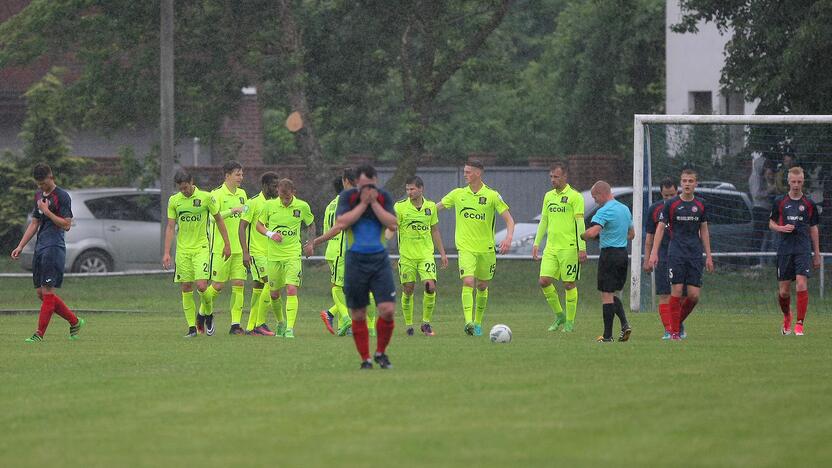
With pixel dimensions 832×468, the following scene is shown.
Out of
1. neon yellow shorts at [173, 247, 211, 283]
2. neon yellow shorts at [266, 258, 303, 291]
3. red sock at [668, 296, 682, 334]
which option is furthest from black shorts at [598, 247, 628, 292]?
neon yellow shorts at [173, 247, 211, 283]

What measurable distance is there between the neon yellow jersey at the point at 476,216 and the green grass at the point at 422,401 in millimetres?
1245

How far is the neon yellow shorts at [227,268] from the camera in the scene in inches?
719

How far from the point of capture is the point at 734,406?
1056cm

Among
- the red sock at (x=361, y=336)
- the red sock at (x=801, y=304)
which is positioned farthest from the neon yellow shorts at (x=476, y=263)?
the red sock at (x=361, y=336)

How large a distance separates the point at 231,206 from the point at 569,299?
177 inches

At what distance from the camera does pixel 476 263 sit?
1853cm

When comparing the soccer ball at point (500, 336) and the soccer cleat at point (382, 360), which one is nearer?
the soccer cleat at point (382, 360)

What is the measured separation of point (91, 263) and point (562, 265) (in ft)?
44.7

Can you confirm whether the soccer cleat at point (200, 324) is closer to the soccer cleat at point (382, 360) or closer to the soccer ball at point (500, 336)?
the soccer ball at point (500, 336)

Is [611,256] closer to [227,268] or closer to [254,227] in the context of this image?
[254,227]

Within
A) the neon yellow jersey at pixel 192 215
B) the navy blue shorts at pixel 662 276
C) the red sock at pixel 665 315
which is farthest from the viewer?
the navy blue shorts at pixel 662 276

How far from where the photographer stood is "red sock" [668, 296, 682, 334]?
16.8 meters

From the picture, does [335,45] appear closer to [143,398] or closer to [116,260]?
[116,260]

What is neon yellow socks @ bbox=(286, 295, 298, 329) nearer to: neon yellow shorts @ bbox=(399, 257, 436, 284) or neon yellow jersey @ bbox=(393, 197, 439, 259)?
neon yellow shorts @ bbox=(399, 257, 436, 284)
